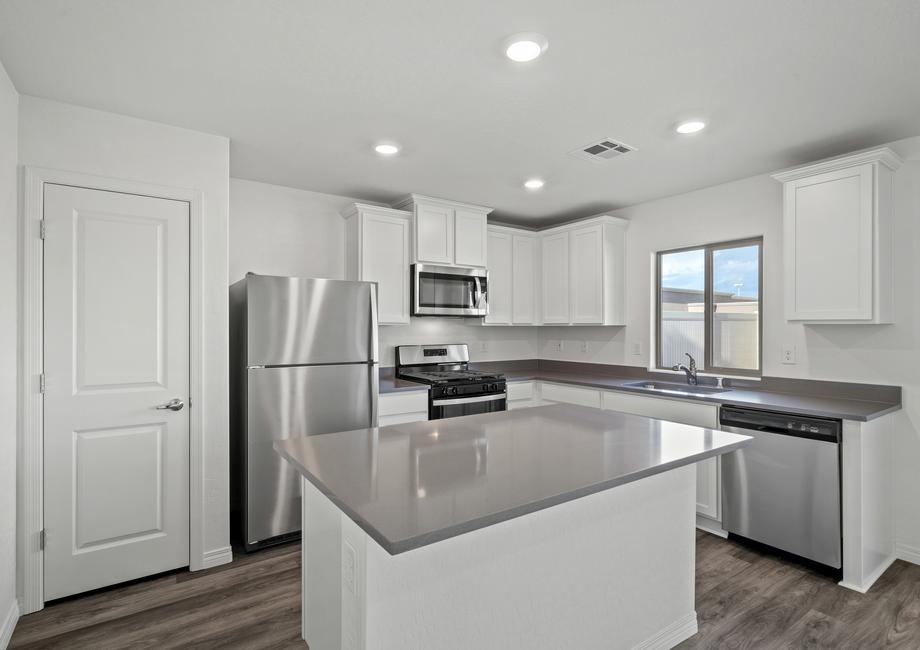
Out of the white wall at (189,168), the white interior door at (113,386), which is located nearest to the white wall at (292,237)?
the white wall at (189,168)

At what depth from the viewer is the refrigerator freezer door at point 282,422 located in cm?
294

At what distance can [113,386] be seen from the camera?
8.29 feet

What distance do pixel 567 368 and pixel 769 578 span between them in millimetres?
2569

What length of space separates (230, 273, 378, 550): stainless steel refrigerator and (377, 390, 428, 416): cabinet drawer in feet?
0.62

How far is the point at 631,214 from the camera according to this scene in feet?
14.5

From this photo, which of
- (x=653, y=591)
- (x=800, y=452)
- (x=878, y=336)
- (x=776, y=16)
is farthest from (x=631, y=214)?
(x=653, y=591)

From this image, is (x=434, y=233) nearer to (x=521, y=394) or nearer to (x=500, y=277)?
(x=500, y=277)

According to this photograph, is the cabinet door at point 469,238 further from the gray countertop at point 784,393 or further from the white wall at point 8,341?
the white wall at point 8,341

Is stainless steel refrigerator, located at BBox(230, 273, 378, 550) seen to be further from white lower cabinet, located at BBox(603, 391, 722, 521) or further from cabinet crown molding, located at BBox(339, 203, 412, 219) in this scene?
white lower cabinet, located at BBox(603, 391, 722, 521)

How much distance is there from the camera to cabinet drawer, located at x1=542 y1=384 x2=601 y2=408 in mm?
3941

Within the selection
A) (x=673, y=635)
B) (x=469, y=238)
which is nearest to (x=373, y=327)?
(x=469, y=238)

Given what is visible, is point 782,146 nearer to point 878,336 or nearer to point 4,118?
point 878,336

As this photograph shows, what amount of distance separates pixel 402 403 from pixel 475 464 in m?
2.06

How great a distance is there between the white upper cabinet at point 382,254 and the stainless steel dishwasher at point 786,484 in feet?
8.05
